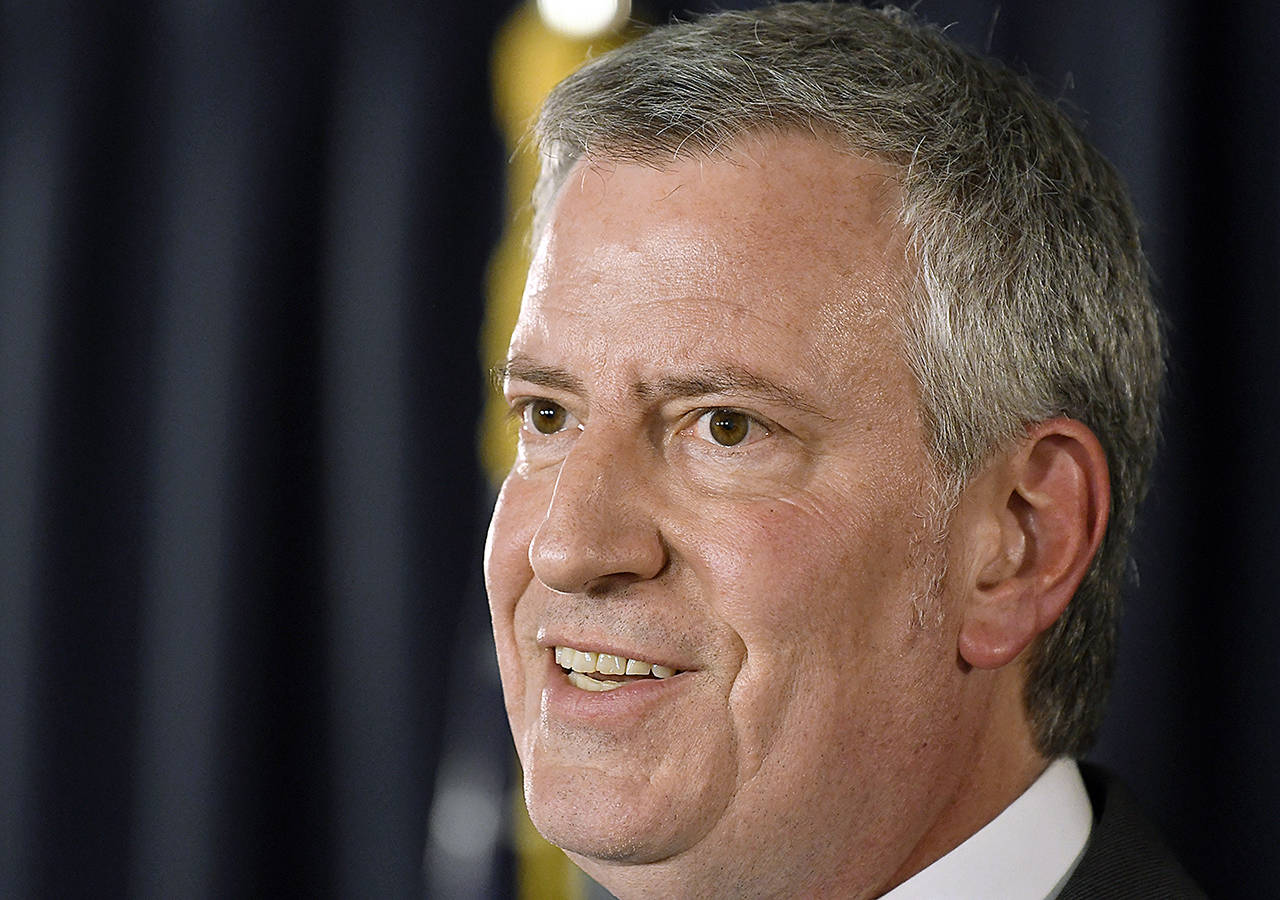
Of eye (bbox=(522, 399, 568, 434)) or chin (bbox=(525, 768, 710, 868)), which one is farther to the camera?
eye (bbox=(522, 399, 568, 434))

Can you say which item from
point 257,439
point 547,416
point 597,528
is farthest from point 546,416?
point 257,439

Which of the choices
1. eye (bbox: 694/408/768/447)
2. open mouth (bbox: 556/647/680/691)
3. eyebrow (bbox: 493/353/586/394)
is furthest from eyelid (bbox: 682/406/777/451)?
open mouth (bbox: 556/647/680/691)

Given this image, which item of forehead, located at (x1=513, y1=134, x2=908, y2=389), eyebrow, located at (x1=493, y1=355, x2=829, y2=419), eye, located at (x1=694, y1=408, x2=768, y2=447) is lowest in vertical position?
eye, located at (x1=694, y1=408, x2=768, y2=447)

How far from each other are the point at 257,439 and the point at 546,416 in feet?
2.84

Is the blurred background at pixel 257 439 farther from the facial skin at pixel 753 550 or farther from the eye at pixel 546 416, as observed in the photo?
the facial skin at pixel 753 550

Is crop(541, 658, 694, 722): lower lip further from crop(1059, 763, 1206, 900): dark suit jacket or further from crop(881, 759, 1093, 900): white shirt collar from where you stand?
crop(1059, 763, 1206, 900): dark suit jacket

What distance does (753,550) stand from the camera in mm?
1336

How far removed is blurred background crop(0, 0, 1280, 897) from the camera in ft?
7.25

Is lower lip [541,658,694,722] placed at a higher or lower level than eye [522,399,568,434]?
lower

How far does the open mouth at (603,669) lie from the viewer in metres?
1.39

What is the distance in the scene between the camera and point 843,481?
1366 mm

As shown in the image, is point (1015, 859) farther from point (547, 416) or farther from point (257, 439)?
point (257, 439)

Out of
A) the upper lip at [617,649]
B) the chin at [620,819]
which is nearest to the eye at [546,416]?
the upper lip at [617,649]

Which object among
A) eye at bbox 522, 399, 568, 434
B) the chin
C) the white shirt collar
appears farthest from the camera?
eye at bbox 522, 399, 568, 434
